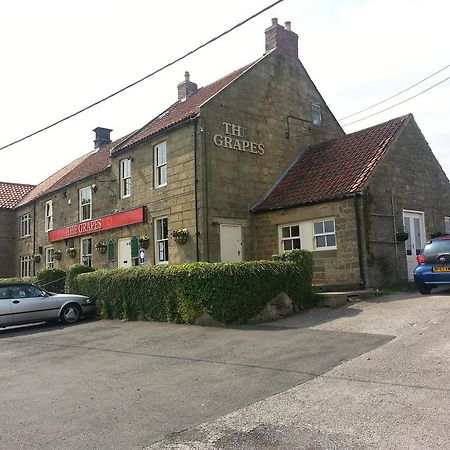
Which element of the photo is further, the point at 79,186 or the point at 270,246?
the point at 79,186

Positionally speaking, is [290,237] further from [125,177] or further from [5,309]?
[5,309]

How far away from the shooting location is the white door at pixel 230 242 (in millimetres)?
17834

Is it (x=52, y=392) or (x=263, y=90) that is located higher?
(x=263, y=90)

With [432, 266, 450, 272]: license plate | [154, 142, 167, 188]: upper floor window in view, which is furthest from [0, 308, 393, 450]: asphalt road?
[154, 142, 167, 188]: upper floor window

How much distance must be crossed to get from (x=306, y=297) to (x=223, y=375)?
6.38 m

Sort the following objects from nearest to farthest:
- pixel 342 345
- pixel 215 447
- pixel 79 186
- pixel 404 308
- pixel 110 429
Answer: pixel 215 447 < pixel 110 429 < pixel 342 345 < pixel 404 308 < pixel 79 186

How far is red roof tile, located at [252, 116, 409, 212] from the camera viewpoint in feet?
53.0

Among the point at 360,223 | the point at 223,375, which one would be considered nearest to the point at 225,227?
the point at 360,223

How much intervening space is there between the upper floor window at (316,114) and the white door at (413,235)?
7.20 metres

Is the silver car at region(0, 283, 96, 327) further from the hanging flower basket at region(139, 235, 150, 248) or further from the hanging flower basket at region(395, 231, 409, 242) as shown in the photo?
the hanging flower basket at region(395, 231, 409, 242)

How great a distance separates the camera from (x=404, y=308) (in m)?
11.6

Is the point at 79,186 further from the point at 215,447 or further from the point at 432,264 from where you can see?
the point at 215,447

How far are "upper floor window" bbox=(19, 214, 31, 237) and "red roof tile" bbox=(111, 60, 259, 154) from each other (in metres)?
13.1

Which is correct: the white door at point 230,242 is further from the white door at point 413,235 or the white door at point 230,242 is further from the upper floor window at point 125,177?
the white door at point 413,235
